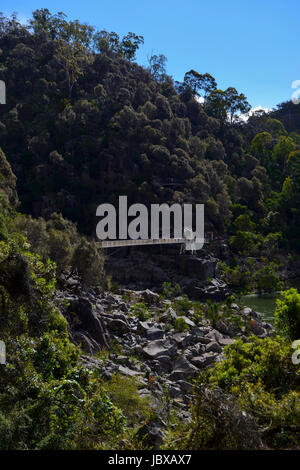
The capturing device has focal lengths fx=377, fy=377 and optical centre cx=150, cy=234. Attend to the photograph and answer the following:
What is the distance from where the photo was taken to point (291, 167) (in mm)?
65250

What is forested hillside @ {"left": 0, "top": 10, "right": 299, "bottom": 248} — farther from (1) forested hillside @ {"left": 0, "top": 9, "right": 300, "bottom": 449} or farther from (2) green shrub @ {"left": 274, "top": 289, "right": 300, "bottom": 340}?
(2) green shrub @ {"left": 274, "top": 289, "right": 300, "bottom": 340}

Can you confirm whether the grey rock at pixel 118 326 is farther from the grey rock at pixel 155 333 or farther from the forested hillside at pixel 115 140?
the forested hillside at pixel 115 140

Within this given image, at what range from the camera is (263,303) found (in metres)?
33.8

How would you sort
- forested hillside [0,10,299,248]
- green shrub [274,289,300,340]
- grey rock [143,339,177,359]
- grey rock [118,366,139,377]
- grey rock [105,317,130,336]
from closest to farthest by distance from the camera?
green shrub [274,289,300,340] < grey rock [118,366,139,377] < grey rock [143,339,177,359] < grey rock [105,317,130,336] < forested hillside [0,10,299,248]

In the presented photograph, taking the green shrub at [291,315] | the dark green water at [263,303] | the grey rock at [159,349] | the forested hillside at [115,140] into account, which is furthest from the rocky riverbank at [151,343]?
the forested hillside at [115,140]

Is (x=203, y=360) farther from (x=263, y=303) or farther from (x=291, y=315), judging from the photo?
(x=263, y=303)

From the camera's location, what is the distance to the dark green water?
29.4 metres

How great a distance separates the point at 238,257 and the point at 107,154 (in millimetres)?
21429

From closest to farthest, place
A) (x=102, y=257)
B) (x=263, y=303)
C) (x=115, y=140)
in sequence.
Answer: (x=102, y=257) < (x=263, y=303) < (x=115, y=140)

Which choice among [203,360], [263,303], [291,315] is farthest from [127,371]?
[263,303]

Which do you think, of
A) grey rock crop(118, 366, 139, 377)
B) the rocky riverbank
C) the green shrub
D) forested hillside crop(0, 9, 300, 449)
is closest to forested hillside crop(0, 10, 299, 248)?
forested hillside crop(0, 9, 300, 449)

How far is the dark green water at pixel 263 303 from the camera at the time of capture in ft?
96.5

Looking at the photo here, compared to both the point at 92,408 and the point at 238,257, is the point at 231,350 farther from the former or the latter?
the point at 238,257
